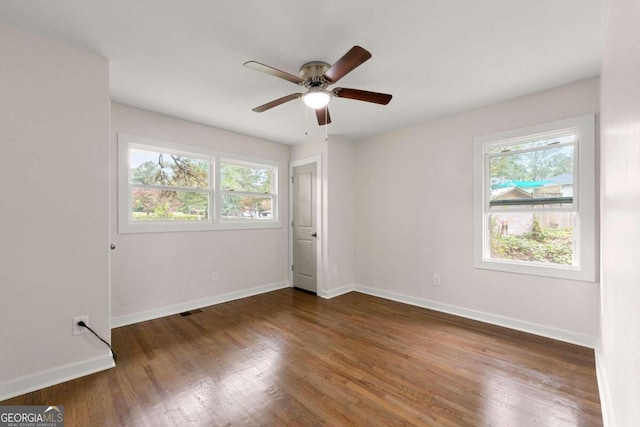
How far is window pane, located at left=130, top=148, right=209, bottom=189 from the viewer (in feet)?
10.7

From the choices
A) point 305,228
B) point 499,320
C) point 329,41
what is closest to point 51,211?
point 329,41

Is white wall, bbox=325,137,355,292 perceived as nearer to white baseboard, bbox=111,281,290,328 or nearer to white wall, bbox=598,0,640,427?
white baseboard, bbox=111,281,290,328

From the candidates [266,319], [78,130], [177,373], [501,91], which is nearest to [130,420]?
[177,373]

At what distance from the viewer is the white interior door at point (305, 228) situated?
4.41 metres

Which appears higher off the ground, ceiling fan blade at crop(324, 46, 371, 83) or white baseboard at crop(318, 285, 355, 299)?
ceiling fan blade at crop(324, 46, 371, 83)

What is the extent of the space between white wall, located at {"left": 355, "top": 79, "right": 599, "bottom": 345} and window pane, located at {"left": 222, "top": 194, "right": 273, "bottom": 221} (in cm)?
155

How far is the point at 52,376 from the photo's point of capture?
78.0 inches

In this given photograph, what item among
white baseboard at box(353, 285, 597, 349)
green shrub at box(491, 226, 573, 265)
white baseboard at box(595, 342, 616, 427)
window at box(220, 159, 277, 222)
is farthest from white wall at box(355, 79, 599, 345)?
window at box(220, 159, 277, 222)

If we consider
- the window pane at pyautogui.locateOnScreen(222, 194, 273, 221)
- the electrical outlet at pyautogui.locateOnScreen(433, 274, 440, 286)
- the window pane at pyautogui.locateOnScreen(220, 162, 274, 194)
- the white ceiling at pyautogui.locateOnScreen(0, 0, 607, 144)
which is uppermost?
the white ceiling at pyautogui.locateOnScreen(0, 0, 607, 144)

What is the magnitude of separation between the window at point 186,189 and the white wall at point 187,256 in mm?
94

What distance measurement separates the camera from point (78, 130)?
211cm

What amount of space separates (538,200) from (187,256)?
13.8 feet

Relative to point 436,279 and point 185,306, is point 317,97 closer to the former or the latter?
point 436,279

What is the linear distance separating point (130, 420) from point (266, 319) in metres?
1.70
